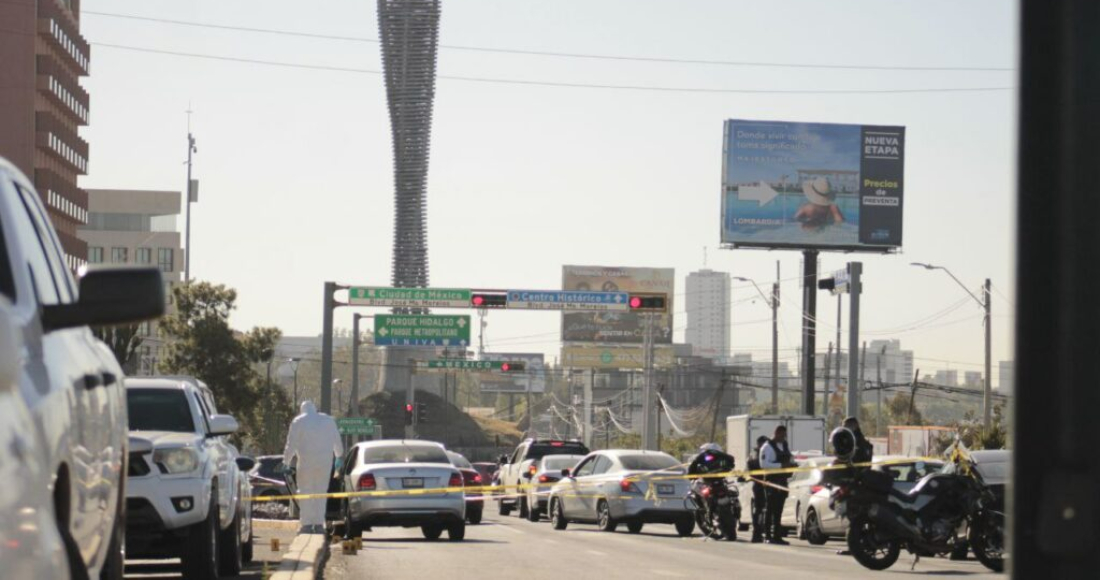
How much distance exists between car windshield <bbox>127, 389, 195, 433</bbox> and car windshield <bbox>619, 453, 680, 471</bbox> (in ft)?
54.9

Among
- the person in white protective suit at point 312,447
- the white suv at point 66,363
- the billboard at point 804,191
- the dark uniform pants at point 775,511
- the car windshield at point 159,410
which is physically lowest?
the dark uniform pants at point 775,511

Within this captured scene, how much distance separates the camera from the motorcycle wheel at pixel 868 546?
20.2 m

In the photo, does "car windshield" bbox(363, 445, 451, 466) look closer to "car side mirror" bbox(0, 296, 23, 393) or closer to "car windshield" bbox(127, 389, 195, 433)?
"car windshield" bbox(127, 389, 195, 433)

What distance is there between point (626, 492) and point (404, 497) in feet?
19.1

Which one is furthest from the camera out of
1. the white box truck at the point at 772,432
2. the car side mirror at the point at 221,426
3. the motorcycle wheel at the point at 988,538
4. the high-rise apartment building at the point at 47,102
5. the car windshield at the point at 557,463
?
the high-rise apartment building at the point at 47,102

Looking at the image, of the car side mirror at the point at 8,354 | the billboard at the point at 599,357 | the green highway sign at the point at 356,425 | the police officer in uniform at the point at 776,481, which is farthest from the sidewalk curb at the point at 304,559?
the billboard at the point at 599,357

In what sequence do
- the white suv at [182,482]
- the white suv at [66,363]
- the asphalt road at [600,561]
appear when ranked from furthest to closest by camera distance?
the asphalt road at [600,561] → the white suv at [182,482] → the white suv at [66,363]

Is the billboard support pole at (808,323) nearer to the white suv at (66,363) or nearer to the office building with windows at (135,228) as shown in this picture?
the white suv at (66,363)

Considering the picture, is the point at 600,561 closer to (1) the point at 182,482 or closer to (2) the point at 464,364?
(1) the point at 182,482

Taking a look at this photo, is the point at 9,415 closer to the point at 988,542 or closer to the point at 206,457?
the point at 206,457

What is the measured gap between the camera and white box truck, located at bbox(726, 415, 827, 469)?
171 ft

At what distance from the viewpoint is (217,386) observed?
239ft

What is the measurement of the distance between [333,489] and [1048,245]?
88.1 ft

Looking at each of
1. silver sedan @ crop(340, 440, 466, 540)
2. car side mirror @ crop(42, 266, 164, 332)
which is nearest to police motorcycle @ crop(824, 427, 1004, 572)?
silver sedan @ crop(340, 440, 466, 540)
